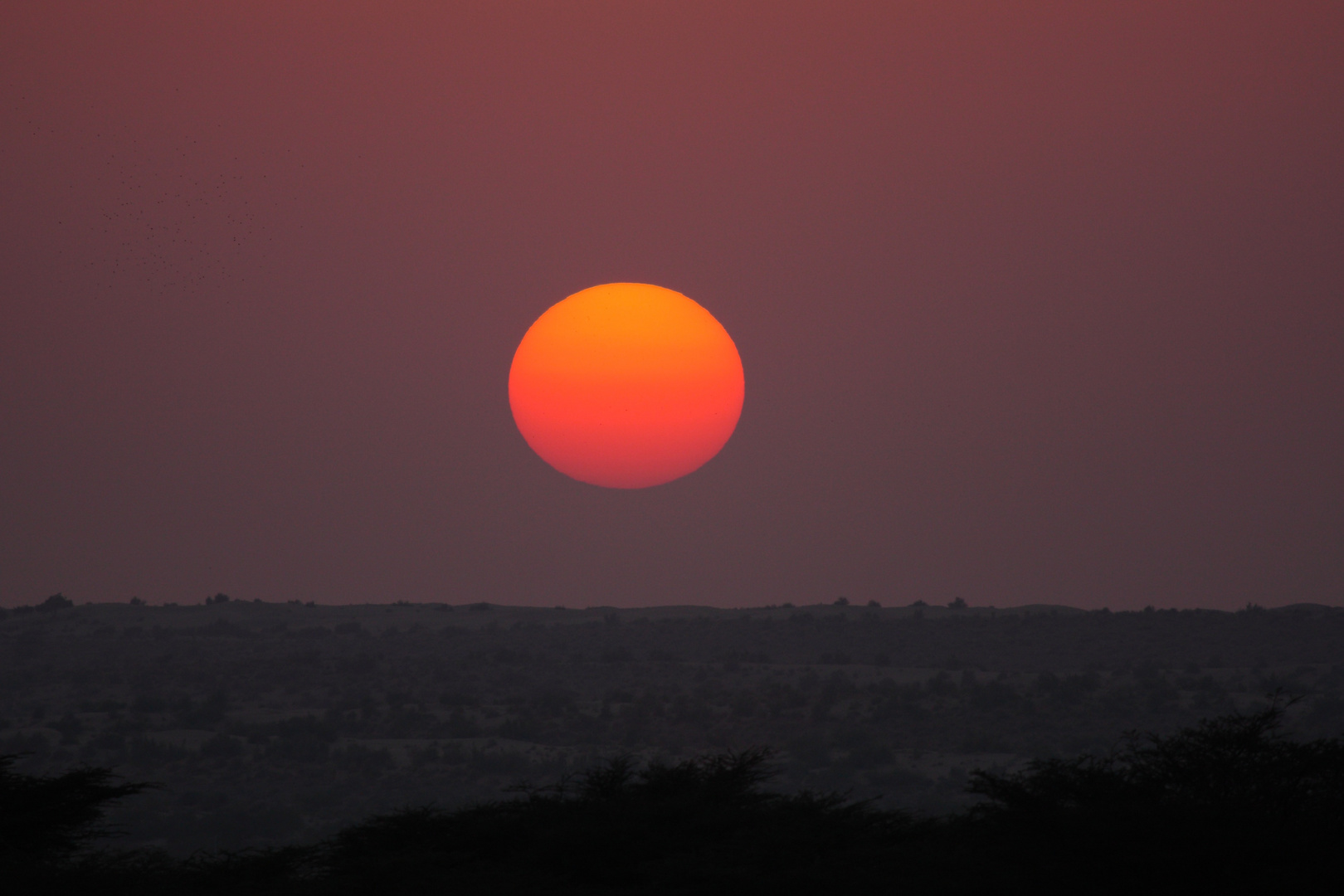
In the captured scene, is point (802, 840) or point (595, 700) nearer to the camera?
point (802, 840)

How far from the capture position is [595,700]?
5800cm

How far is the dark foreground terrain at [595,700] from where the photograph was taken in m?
44.9

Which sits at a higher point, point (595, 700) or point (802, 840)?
point (595, 700)

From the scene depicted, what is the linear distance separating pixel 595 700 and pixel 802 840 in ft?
128

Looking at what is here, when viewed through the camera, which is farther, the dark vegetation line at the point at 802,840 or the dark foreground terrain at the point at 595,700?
the dark foreground terrain at the point at 595,700

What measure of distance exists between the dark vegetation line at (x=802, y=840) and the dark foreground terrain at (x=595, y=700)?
13.0 meters

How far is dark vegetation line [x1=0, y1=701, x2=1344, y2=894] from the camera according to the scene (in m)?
16.8

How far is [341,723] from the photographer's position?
52.7 m

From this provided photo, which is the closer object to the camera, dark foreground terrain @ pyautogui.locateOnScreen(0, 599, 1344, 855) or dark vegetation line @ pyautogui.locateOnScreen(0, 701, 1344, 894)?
dark vegetation line @ pyautogui.locateOnScreen(0, 701, 1344, 894)

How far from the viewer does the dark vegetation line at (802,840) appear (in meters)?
16.8

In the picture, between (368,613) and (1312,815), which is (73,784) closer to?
(1312,815)

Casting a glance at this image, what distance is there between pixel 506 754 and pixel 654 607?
53266 millimetres

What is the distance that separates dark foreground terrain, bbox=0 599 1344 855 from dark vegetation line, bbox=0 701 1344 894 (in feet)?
42.8

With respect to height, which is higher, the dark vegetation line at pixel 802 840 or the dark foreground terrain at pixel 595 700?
the dark foreground terrain at pixel 595 700
